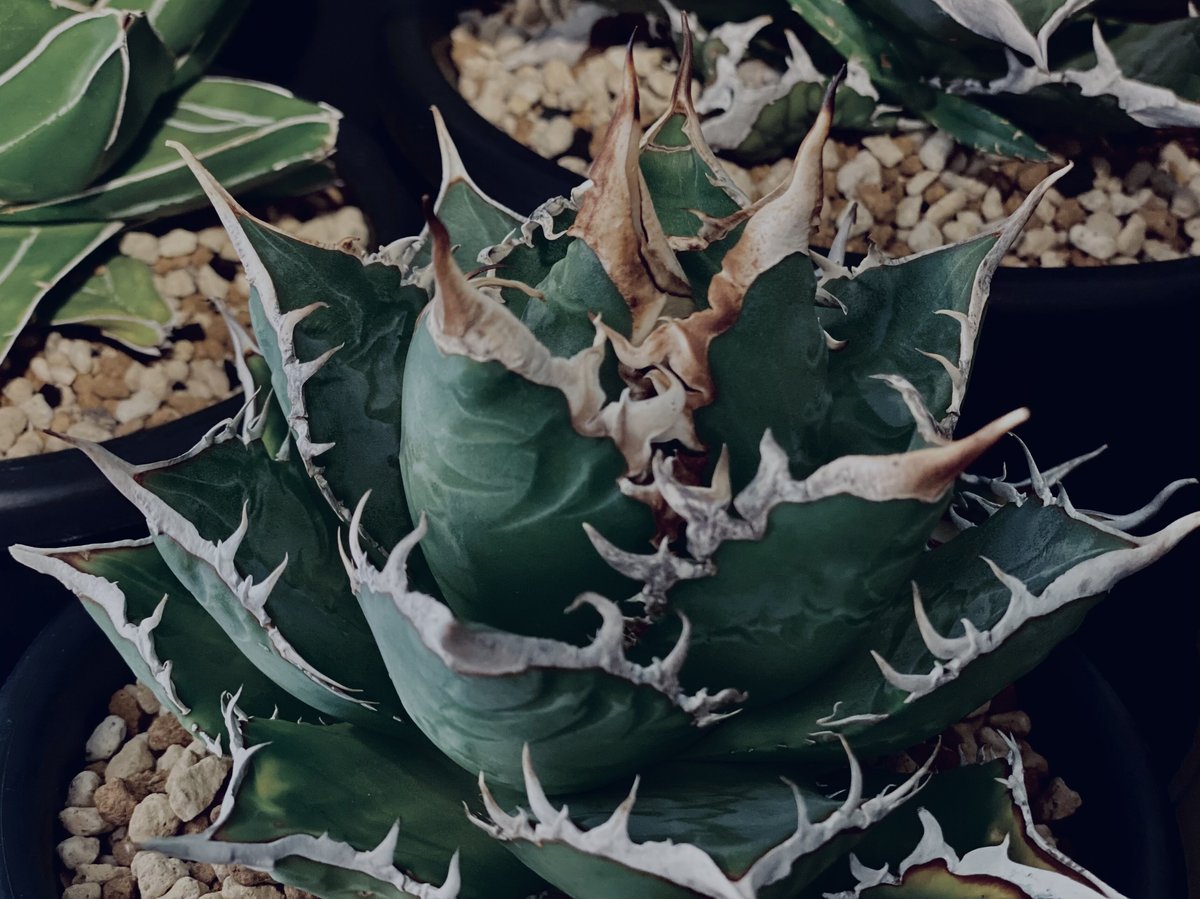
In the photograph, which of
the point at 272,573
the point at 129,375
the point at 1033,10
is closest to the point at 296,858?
the point at 272,573

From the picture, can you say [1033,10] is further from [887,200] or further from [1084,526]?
[1084,526]

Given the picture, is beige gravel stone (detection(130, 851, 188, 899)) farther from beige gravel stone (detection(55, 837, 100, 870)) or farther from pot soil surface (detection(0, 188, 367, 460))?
pot soil surface (detection(0, 188, 367, 460))

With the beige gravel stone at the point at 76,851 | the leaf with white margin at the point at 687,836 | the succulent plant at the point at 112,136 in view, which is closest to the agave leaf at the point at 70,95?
the succulent plant at the point at 112,136

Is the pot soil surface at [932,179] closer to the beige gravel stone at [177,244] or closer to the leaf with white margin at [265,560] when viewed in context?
the beige gravel stone at [177,244]

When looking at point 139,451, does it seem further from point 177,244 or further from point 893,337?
point 893,337

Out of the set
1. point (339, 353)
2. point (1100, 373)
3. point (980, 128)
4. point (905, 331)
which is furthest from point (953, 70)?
point (339, 353)

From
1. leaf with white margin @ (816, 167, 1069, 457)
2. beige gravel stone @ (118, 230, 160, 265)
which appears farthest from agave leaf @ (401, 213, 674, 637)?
beige gravel stone @ (118, 230, 160, 265)
